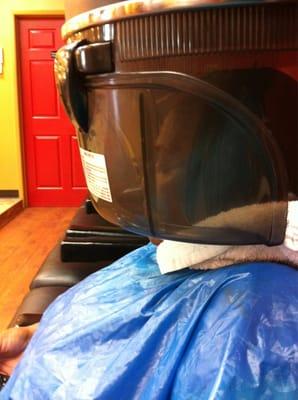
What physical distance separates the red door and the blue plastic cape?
13.0ft

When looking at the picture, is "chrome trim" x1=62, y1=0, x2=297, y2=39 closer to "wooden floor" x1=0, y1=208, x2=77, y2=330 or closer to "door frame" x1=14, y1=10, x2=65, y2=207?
"wooden floor" x1=0, y1=208, x2=77, y2=330

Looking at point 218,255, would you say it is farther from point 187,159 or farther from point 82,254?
point 82,254

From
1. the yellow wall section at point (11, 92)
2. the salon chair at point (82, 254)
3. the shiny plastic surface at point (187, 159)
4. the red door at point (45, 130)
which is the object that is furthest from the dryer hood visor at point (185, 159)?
the yellow wall section at point (11, 92)

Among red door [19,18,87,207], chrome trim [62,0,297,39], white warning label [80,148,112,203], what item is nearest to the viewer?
chrome trim [62,0,297,39]

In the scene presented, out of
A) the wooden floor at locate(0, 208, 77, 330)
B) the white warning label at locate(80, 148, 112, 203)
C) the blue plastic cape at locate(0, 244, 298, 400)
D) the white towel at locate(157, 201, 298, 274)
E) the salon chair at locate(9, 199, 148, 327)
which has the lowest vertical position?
the wooden floor at locate(0, 208, 77, 330)

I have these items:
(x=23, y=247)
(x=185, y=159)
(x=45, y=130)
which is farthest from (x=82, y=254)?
(x=45, y=130)

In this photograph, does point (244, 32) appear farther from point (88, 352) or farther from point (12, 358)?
point (12, 358)

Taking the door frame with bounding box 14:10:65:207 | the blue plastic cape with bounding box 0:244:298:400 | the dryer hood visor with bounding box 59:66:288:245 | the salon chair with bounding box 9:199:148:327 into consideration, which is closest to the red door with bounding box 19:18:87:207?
the door frame with bounding box 14:10:65:207

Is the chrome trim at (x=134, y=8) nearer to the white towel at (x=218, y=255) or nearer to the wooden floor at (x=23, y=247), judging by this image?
the white towel at (x=218, y=255)

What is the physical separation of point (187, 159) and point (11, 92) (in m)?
4.50

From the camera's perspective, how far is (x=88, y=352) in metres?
0.61

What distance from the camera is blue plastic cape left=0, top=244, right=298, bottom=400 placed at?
48 centimetres

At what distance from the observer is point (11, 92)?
15.3ft

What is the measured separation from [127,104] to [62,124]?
4459 millimetres
